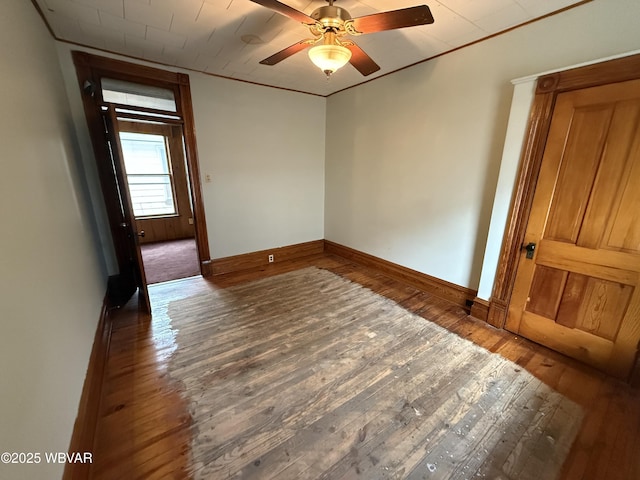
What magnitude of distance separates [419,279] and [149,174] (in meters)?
5.87

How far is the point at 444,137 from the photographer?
8.91 feet

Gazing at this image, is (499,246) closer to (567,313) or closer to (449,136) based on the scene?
(567,313)

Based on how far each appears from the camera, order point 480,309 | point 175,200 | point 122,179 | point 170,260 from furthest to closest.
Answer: point 175,200, point 170,260, point 480,309, point 122,179

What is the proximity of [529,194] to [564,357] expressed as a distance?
4.46 ft

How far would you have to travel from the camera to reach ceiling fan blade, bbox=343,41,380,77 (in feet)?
5.92

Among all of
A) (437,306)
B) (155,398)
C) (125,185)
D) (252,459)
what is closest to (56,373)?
(155,398)

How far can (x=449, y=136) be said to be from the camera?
2.67m

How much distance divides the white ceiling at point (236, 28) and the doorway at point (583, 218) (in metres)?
Answer: 0.72

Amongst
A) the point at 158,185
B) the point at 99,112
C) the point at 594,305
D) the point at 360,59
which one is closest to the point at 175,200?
the point at 158,185

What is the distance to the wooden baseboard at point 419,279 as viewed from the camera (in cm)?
279

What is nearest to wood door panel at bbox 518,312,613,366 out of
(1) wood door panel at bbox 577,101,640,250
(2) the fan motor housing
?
(1) wood door panel at bbox 577,101,640,250

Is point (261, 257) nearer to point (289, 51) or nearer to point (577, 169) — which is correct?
point (289, 51)

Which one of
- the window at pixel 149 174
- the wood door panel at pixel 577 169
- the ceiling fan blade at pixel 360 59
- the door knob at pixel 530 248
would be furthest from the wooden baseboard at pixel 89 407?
the window at pixel 149 174

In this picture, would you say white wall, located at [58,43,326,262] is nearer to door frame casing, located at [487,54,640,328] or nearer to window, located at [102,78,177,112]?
window, located at [102,78,177,112]
